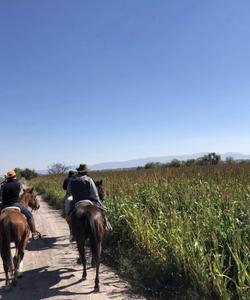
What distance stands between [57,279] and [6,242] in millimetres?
1482

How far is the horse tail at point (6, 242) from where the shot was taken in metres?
8.86

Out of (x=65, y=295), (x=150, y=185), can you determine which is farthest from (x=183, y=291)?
(x=150, y=185)

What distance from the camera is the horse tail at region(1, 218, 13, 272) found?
8859mm

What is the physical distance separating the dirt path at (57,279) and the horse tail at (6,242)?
57cm

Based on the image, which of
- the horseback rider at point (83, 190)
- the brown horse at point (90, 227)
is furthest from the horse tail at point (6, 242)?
the horseback rider at point (83, 190)

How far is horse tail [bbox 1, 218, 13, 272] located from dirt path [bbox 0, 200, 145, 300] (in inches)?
22.6

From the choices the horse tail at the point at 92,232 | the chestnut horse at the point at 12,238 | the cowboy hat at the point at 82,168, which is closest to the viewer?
the chestnut horse at the point at 12,238

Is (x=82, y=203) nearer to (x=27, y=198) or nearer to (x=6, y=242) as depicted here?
(x=6, y=242)

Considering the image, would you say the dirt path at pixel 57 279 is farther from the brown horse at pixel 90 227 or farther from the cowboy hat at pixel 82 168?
the cowboy hat at pixel 82 168

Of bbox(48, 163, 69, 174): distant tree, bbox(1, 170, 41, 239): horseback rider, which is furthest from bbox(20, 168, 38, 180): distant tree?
bbox(1, 170, 41, 239): horseback rider

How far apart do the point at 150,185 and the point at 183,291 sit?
28.3 ft

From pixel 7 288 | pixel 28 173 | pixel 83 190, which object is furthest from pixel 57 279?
pixel 28 173

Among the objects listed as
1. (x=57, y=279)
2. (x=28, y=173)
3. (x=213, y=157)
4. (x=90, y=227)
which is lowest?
(x=57, y=279)

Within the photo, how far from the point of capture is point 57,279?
954 centimetres
